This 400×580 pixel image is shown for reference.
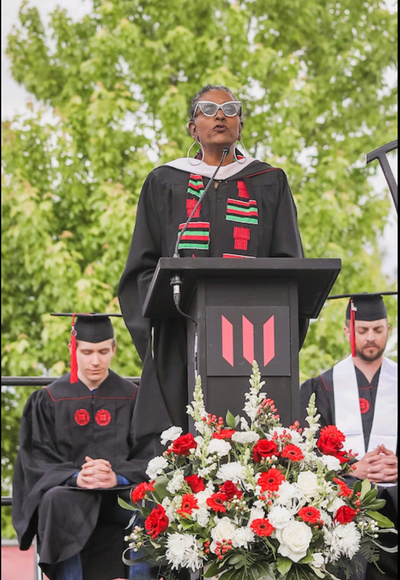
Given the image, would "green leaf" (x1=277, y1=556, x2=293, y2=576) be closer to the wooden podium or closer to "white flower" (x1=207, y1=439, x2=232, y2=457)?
"white flower" (x1=207, y1=439, x2=232, y2=457)

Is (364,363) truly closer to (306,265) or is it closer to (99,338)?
(99,338)

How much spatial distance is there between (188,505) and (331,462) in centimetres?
50

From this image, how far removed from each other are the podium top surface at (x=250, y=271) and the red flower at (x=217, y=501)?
2.44 feet

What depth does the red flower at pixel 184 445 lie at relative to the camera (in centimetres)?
309

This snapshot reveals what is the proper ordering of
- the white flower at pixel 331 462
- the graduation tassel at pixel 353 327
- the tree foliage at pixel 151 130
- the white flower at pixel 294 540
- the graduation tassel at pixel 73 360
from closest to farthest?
the white flower at pixel 294 540 < the white flower at pixel 331 462 < the graduation tassel at pixel 353 327 < the graduation tassel at pixel 73 360 < the tree foliage at pixel 151 130

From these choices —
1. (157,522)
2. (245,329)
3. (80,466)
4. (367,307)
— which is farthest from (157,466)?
(367,307)

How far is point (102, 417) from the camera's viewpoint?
5.42m

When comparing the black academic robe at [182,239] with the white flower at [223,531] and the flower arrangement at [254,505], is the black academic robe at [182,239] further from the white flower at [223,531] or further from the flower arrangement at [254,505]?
the white flower at [223,531]

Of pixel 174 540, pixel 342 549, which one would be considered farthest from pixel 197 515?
pixel 342 549

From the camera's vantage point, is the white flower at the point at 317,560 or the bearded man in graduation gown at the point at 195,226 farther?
the bearded man in graduation gown at the point at 195,226

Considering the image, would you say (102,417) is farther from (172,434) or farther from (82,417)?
(172,434)

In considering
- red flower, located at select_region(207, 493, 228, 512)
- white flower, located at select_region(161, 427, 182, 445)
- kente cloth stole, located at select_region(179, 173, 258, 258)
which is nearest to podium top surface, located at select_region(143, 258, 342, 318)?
kente cloth stole, located at select_region(179, 173, 258, 258)

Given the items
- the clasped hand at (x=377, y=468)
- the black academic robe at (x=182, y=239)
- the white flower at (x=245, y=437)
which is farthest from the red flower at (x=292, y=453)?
the clasped hand at (x=377, y=468)

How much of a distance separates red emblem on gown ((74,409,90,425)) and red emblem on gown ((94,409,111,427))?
0.18 ft
